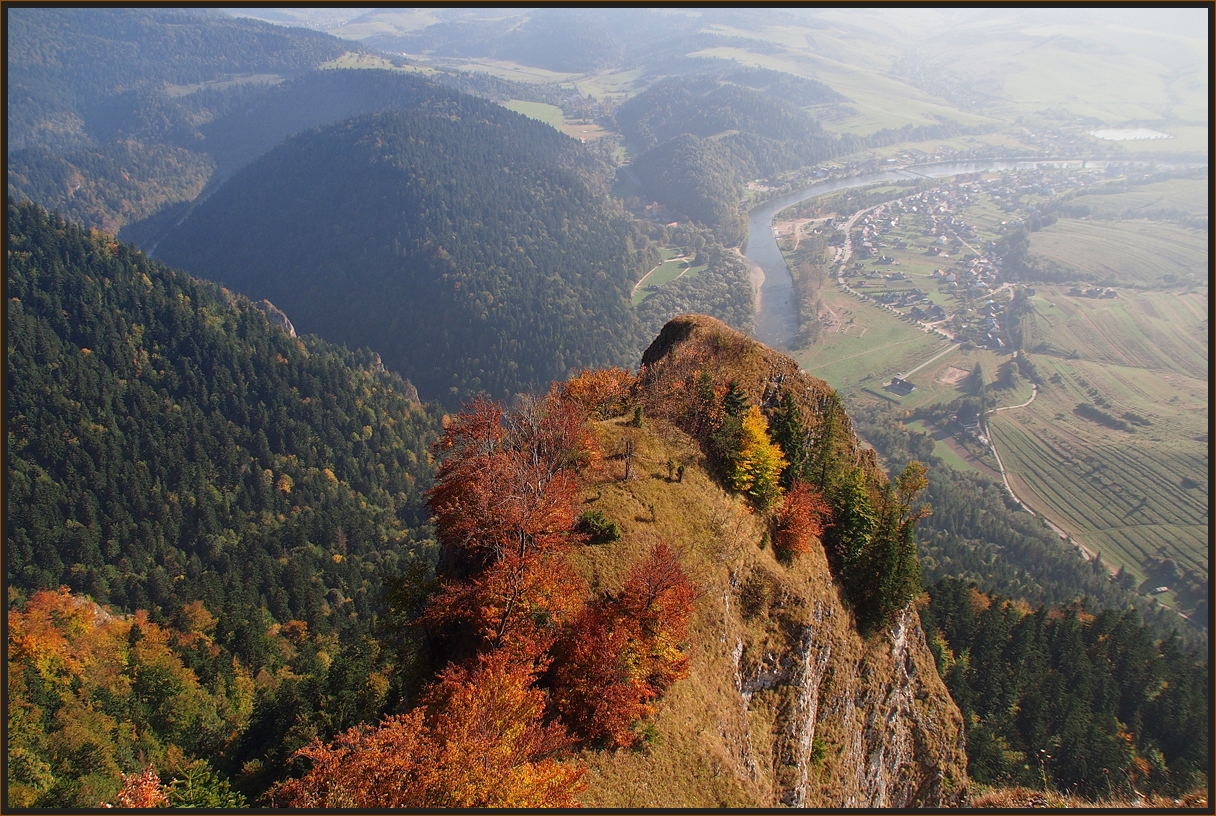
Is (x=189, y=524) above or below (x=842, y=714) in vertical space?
below

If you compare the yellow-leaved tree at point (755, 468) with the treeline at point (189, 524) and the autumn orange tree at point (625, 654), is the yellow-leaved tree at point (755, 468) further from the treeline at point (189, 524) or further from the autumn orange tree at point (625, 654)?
the treeline at point (189, 524)

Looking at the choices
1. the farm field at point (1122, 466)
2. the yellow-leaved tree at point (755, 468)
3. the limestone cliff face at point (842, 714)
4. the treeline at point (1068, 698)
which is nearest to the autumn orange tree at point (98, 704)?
the limestone cliff face at point (842, 714)

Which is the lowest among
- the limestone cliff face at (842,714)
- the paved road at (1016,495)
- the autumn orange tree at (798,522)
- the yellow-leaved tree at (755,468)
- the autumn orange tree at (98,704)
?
the paved road at (1016,495)

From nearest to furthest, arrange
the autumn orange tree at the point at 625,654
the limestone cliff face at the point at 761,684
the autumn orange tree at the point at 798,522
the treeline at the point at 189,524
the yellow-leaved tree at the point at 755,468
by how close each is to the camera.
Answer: the autumn orange tree at the point at 625,654
the limestone cliff face at the point at 761,684
the autumn orange tree at the point at 798,522
the yellow-leaved tree at the point at 755,468
the treeline at the point at 189,524

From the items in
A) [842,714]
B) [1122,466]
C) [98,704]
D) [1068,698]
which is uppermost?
[842,714]

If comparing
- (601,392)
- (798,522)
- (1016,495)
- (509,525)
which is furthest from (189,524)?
(1016,495)

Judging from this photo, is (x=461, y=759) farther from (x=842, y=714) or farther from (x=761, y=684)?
(x=842, y=714)

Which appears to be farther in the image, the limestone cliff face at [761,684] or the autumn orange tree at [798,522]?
the autumn orange tree at [798,522]
